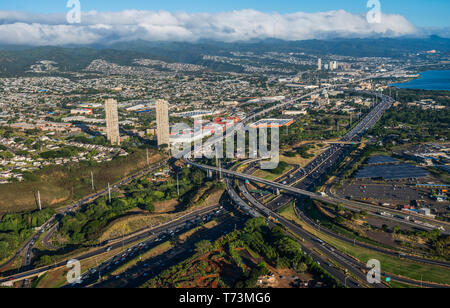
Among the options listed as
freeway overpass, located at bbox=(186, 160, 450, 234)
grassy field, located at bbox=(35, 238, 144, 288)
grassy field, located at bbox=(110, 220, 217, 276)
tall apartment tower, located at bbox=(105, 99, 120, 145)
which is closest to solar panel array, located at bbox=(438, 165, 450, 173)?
freeway overpass, located at bbox=(186, 160, 450, 234)

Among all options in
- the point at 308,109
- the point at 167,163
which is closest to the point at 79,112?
the point at 167,163

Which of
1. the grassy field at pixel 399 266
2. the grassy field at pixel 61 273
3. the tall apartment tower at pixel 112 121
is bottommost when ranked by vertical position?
the grassy field at pixel 61 273

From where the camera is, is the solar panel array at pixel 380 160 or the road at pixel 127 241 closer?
the road at pixel 127 241

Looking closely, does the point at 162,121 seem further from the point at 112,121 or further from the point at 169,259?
the point at 169,259

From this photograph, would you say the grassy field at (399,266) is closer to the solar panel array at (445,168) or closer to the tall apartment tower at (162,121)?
the solar panel array at (445,168)

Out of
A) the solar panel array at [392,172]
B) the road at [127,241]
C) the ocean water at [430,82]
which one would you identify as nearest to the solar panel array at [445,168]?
the solar panel array at [392,172]
